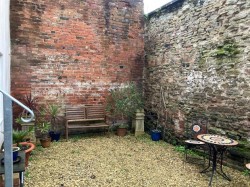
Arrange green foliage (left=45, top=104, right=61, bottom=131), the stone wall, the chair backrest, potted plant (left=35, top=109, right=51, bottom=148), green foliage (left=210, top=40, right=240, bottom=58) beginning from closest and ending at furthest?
the stone wall → green foliage (left=210, top=40, right=240, bottom=58) → the chair backrest → potted plant (left=35, top=109, right=51, bottom=148) → green foliage (left=45, top=104, right=61, bottom=131)

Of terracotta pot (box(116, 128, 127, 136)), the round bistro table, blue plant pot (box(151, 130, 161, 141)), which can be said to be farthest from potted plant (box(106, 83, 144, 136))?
the round bistro table

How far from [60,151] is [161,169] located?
226cm

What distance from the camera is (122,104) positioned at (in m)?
6.00

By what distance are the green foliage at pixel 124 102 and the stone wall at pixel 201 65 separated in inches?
22.0

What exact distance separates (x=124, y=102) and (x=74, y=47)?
2100 mm

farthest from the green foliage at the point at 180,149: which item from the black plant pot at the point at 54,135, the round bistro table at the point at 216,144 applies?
the black plant pot at the point at 54,135

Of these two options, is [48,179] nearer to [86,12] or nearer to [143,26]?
[86,12]

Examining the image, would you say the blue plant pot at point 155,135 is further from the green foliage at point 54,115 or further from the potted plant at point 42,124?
the potted plant at point 42,124

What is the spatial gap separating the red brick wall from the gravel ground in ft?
5.15

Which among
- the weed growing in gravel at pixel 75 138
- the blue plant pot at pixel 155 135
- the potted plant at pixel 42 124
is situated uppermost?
the potted plant at pixel 42 124

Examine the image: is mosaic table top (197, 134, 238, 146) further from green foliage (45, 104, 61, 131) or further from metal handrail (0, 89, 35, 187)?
green foliage (45, 104, 61, 131)

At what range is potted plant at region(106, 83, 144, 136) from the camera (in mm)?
6066

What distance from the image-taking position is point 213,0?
14.2 ft

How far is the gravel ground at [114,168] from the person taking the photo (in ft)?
10.7
